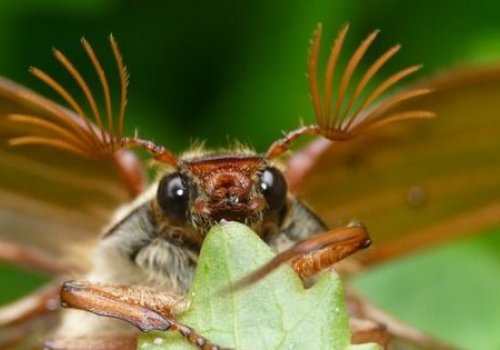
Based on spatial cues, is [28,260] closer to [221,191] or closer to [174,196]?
[174,196]

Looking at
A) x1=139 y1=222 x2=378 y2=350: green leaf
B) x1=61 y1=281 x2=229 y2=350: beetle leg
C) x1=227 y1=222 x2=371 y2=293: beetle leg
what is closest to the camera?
x1=139 y1=222 x2=378 y2=350: green leaf

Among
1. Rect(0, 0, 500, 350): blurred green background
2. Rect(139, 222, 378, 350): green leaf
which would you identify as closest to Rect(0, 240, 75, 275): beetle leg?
Rect(0, 0, 500, 350): blurred green background

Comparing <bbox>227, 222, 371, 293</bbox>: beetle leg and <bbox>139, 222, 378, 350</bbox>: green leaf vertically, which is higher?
<bbox>227, 222, 371, 293</bbox>: beetle leg

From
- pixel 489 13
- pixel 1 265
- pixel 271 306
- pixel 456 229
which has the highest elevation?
pixel 489 13

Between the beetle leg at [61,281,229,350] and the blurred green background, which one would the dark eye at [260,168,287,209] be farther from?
the blurred green background

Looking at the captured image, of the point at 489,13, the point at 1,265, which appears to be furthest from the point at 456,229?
the point at 1,265

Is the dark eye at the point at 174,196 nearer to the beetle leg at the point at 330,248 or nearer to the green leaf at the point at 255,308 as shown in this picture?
the beetle leg at the point at 330,248

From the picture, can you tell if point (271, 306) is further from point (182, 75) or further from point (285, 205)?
point (182, 75)
